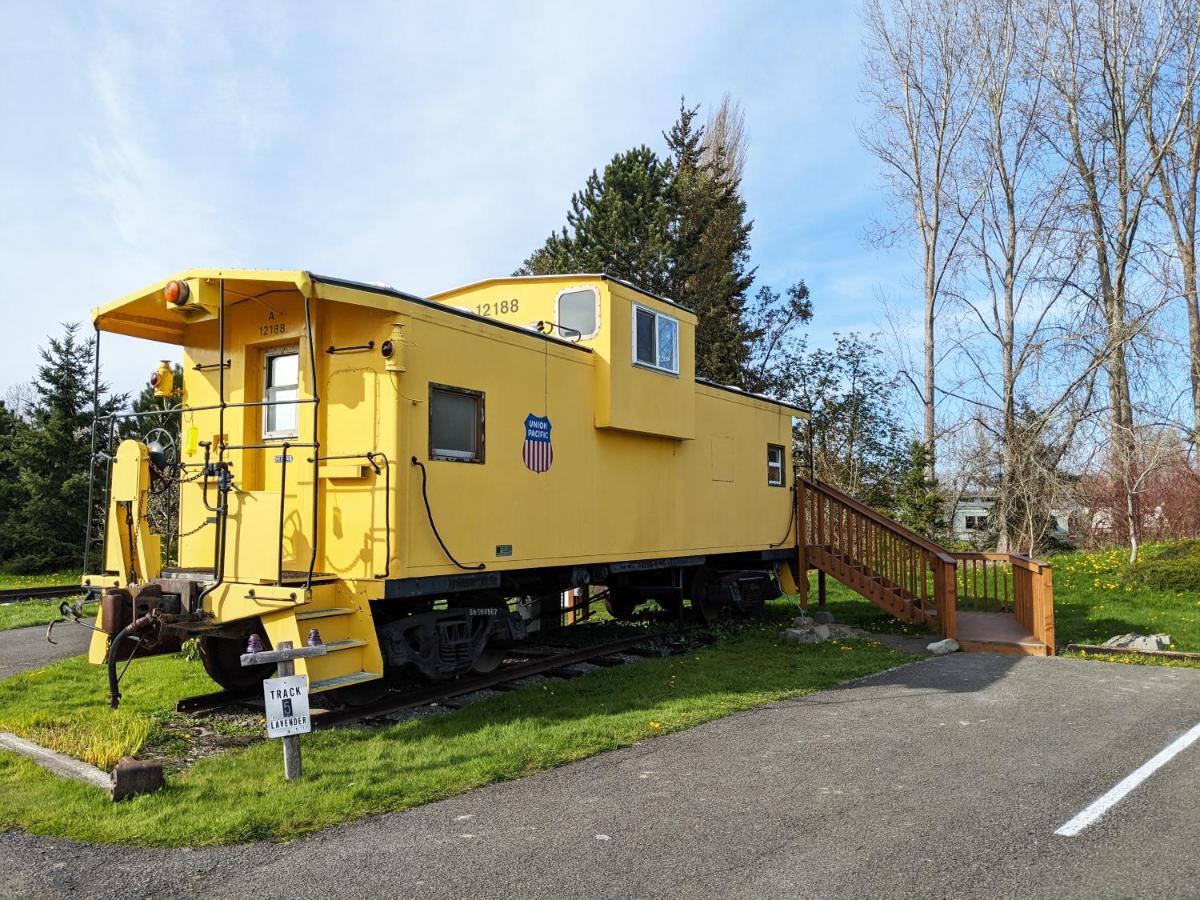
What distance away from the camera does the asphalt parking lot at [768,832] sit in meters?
3.85

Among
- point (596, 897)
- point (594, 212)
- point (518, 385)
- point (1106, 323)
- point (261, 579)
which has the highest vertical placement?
point (594, 212)

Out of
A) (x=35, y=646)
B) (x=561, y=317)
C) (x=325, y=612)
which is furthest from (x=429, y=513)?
(x=35, y=646)

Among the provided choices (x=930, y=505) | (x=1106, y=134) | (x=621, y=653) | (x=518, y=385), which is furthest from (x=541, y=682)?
(x=1106, y=134)

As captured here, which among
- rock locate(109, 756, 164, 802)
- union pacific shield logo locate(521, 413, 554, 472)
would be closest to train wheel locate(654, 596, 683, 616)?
union pacific shield logo locate(521, 413, 554, 472)

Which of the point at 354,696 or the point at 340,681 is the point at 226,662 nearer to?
the point at 354,696

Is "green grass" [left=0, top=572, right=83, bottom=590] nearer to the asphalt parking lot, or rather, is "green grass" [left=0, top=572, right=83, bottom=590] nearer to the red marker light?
the red marker light

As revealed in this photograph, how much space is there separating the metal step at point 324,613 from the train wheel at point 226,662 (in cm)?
146

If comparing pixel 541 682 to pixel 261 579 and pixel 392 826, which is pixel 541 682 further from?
pixel 392 826

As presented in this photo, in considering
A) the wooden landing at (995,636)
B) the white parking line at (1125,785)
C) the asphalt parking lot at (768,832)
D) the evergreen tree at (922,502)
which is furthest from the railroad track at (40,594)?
the evergreen tree at (922,502)

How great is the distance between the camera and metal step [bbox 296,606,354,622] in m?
6.34

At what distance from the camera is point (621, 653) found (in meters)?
10.1

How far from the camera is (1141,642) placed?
10.3 metres

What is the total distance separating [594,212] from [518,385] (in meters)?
19.3

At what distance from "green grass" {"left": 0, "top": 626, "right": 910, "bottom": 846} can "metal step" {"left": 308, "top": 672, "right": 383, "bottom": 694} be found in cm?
38
